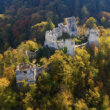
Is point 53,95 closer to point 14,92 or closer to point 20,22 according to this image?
point 14,92

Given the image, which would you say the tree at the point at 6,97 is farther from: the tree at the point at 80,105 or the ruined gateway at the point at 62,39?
the ruined gateway at the point at 62,39

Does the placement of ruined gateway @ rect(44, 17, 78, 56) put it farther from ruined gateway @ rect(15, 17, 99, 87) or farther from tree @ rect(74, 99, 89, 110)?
tree @ rect(74, 99, 89, 110)

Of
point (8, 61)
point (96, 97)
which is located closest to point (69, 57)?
point (96, 97)

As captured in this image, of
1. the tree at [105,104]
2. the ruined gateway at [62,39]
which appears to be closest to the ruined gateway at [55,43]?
the ruined gateway at [62,39]

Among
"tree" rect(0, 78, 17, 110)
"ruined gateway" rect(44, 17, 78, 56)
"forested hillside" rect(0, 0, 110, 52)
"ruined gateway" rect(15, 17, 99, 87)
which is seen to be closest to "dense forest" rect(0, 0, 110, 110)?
"tree" rect(0, 78, 17, 110)

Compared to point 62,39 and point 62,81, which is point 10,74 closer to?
point 62,81

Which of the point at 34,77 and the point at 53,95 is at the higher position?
the point at 34,77

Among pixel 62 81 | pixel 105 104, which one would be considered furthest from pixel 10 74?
pixel 105 104

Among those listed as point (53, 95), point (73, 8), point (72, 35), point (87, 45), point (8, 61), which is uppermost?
point (73, 8)
